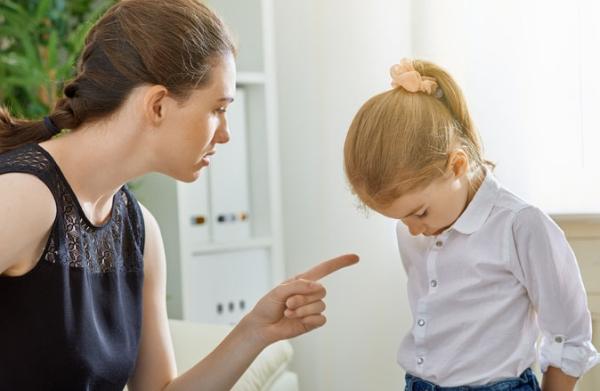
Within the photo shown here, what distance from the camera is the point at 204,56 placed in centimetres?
137

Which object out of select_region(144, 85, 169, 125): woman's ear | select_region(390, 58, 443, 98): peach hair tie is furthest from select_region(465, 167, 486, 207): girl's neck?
select_region(144, 85, 169, 125): woman's ear

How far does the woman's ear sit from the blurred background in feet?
3.65

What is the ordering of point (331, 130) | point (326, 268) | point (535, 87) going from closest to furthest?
point (326, 268) → point (535, 87) → point (331, 130)

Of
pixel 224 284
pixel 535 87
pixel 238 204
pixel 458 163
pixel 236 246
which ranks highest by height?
pixel 535 87

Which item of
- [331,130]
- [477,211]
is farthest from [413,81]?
[331,130]

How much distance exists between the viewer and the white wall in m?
2.59

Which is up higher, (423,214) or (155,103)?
(155,103)

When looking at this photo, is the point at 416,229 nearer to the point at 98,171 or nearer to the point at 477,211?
the point at 477,211

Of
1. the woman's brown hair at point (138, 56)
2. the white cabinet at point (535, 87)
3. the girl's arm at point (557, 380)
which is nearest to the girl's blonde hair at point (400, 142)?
the woman's brown hair at point (138, 56)

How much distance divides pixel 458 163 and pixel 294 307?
1.16 ft

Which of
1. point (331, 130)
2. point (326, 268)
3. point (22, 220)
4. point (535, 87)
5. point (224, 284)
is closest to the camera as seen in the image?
point (22, 220)

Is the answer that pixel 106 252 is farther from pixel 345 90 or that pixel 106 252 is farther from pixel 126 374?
pixel 345 90

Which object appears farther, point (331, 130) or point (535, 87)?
point (331, 130)

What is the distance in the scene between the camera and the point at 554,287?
136cm
